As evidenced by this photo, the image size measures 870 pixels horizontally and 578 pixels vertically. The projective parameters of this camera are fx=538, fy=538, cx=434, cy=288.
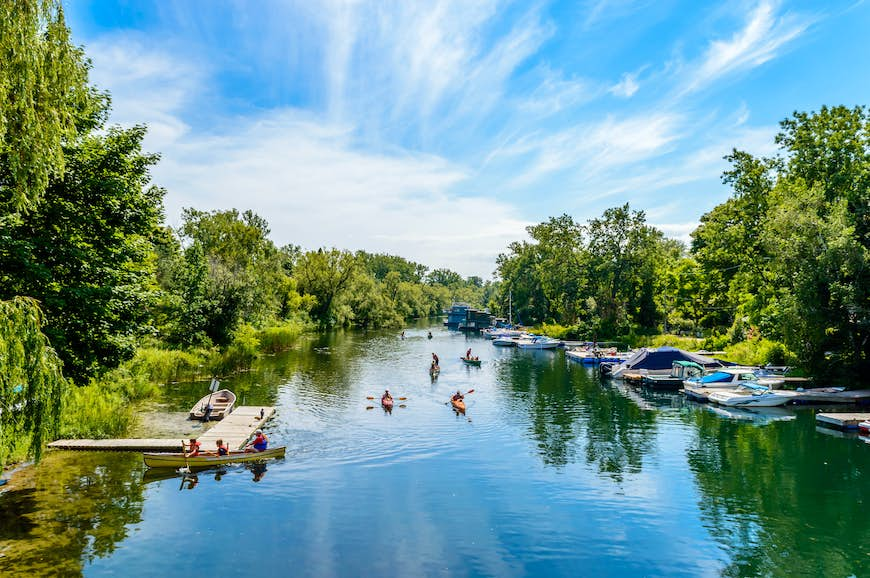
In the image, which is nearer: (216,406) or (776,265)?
(216,406)

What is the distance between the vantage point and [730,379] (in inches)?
1788

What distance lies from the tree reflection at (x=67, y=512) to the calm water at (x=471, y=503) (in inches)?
3.2

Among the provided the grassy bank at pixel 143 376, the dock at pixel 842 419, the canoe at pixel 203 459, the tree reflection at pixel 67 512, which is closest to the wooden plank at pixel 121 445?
the tree reflection at pixel 67 512

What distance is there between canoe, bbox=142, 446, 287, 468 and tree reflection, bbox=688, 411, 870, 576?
19.3m

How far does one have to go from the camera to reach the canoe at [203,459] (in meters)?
23.7

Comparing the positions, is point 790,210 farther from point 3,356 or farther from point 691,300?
point 3,356

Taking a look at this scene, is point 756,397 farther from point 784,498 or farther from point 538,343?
point 538,343

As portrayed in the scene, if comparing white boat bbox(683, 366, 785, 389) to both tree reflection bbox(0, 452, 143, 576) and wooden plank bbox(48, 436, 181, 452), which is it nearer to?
wooden plank bbox(48, 436, 181, 452)

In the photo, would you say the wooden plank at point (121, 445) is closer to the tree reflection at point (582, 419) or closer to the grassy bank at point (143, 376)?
the grassy bank at point (143, 376)

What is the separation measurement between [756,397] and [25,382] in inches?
1731

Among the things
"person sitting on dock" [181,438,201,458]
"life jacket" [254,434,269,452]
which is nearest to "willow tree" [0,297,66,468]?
"person sitting on dock" [181,438,201,458]

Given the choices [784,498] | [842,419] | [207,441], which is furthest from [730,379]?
[207,441]

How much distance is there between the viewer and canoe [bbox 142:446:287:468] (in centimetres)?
2365

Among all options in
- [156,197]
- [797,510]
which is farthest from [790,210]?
[156,197]
